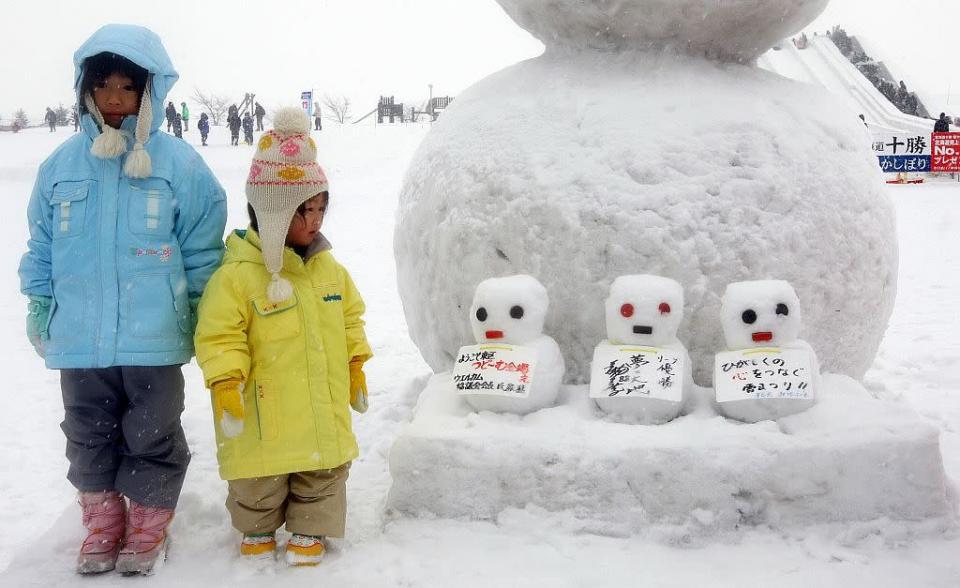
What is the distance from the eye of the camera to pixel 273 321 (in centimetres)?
233

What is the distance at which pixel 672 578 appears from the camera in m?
2.22

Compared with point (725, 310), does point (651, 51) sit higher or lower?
higher

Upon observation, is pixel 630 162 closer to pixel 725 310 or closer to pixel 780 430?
pixel 725 310

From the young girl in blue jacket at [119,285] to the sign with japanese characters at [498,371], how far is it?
887 millimetres

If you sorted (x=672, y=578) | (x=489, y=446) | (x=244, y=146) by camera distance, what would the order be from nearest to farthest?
(x=672, y=578) < (x=489, y=446) < (x=244, y=146)

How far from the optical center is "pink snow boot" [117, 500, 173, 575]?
2.30 metres

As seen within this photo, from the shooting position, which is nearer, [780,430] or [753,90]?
[780,430]

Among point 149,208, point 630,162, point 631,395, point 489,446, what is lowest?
point 489,446

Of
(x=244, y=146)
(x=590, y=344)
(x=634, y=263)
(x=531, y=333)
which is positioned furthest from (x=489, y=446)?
(x=244, y=146)

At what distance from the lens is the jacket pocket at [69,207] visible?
2.29 meters

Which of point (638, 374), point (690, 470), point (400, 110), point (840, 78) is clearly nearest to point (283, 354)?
point (638, 374)

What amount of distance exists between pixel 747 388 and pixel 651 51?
1.44m

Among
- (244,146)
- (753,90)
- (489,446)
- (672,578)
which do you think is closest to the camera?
(672,578)

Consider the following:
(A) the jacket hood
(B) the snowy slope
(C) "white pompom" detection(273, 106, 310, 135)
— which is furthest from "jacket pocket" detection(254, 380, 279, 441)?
(B) the snowy slope
